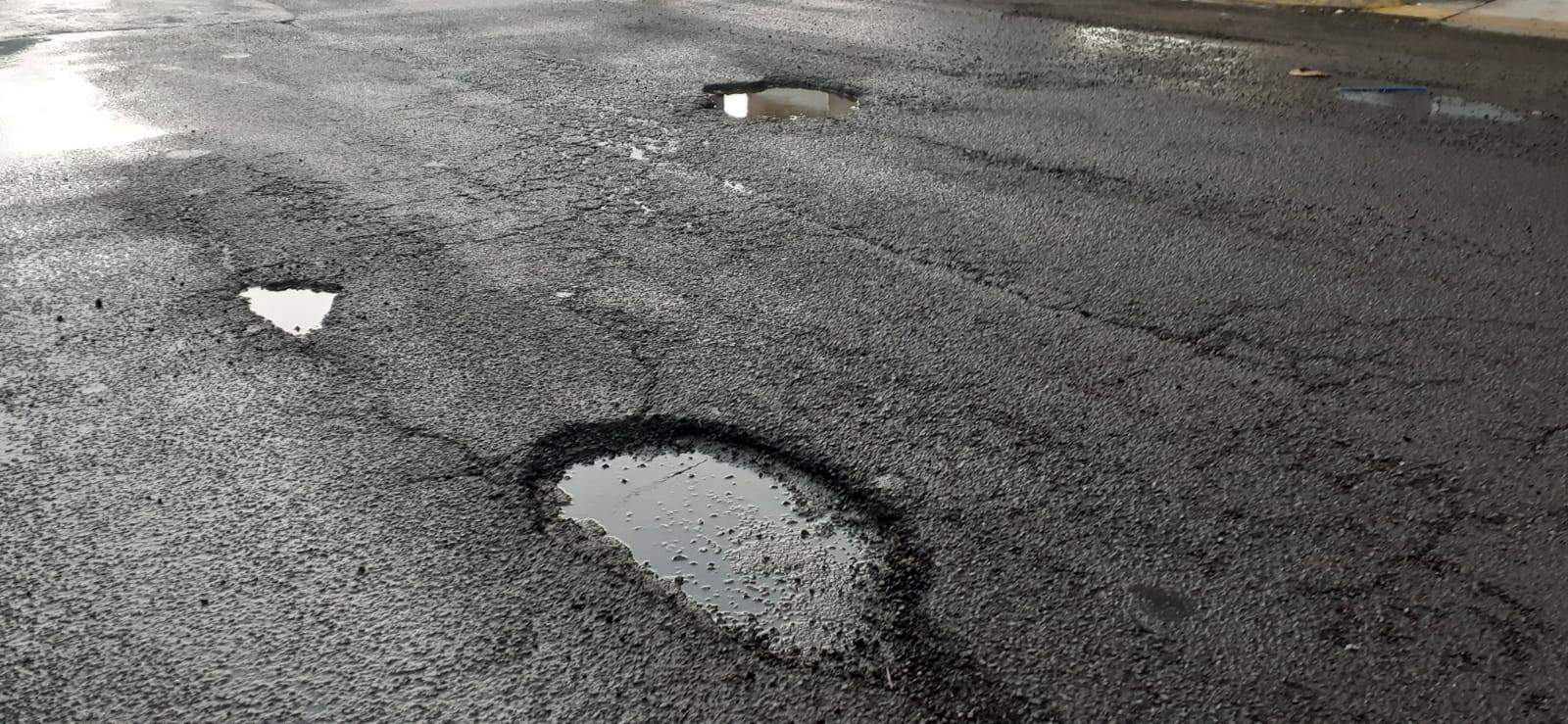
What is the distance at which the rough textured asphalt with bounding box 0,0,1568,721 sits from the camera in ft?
8.63

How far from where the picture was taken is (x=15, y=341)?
13.8ft

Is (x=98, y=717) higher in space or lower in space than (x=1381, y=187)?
lower

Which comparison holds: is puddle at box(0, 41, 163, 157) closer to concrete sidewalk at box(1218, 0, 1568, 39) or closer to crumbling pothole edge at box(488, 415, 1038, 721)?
crumbling pothole edge at box(488, 415, 1038, 721)

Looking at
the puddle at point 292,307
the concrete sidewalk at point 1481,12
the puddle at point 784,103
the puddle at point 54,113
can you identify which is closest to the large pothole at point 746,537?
the puddle at point 292,307

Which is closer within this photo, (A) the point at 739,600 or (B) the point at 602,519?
(A) the point at 739,600

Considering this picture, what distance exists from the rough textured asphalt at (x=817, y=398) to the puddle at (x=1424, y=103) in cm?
23

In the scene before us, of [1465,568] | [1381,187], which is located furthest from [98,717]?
[1381,187]

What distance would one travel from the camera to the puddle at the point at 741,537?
2809 mm

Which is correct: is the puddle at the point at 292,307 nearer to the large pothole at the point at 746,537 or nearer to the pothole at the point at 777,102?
the large pothole at the point at 746,537

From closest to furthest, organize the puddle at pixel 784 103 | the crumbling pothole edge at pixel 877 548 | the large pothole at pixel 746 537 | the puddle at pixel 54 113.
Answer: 1. the crumbling pothole edge at pixel 877 548
2. the large pothole at pixel 746 537
3. the puddle at pixel 54 113
4. the puddle at pixel 784 103

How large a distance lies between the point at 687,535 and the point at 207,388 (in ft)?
6.08

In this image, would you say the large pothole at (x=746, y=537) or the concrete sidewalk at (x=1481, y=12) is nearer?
the large pothole at (x=746, y=537)

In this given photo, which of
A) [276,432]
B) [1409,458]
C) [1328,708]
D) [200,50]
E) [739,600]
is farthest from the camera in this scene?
[200,50]

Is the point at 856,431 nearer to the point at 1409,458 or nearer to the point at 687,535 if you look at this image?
the point at 687,535
